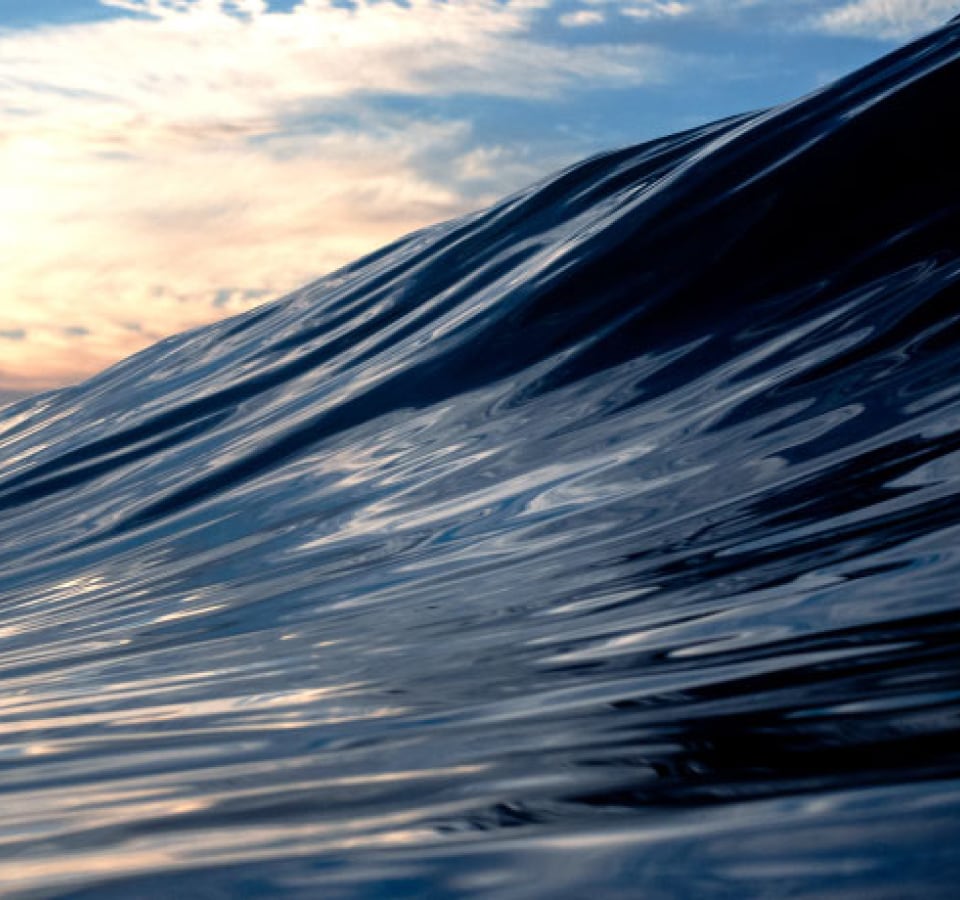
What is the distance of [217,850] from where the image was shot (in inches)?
29.9

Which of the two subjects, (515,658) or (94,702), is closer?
(515,658)

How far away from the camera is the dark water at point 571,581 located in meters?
0.72

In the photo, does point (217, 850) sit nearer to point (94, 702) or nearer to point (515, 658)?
point (515, 658)

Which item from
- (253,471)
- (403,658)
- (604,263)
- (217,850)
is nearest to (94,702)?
(403,658)

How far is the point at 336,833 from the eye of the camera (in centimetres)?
76

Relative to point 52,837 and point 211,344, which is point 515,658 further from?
point 211,344

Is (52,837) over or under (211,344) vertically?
under

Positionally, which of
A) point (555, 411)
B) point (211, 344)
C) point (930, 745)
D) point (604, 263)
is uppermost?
point (211, 344)

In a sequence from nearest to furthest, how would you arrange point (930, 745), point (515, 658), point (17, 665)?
point (930, 745) → point (515, 658) → point (17, 665)

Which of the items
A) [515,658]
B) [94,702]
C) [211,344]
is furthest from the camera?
[211,344]

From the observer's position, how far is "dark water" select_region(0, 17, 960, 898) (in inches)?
28.2

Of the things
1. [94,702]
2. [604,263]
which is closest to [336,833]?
[94,702]

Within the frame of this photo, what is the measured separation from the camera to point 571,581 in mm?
1553

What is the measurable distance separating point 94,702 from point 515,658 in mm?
455
